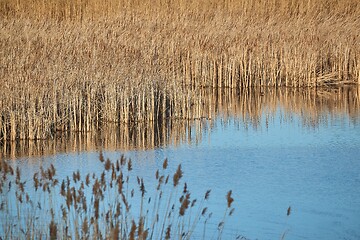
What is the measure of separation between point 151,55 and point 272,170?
5.34m

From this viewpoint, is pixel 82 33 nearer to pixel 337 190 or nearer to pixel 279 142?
pixel 279 142

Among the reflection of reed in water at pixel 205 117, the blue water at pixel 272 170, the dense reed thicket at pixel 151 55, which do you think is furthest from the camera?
the dense reed thicket at pixel 151 55

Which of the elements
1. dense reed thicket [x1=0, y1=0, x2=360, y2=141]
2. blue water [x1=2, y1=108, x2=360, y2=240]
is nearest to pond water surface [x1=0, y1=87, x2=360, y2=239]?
blue water [x1=2, y1=108, x2=360, y2=240]

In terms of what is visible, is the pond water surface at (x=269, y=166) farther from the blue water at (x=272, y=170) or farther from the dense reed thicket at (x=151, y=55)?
the dense reed thicket at (x=151, y=55)

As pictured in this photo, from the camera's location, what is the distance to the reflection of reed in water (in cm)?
834

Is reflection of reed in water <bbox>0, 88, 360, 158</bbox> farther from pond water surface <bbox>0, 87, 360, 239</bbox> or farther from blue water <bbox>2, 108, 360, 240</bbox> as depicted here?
blue water <bbox>2, 108, 360, 240</bbox>

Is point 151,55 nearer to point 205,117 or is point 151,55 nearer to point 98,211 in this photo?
point 205,117

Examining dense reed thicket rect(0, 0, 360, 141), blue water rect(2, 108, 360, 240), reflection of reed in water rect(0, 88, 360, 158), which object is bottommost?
blue water rect(2, 108, 360, 240)

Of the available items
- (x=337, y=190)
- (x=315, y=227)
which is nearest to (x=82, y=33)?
(x=337, y=190)

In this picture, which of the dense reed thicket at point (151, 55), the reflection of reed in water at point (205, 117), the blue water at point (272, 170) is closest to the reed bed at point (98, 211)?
the blue water at point (272, 170)

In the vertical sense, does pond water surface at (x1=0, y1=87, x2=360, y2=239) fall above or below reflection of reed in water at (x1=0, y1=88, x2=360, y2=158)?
below

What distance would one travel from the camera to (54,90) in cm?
896

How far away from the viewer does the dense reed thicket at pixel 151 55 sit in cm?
909

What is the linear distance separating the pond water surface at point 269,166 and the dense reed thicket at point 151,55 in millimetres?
862
